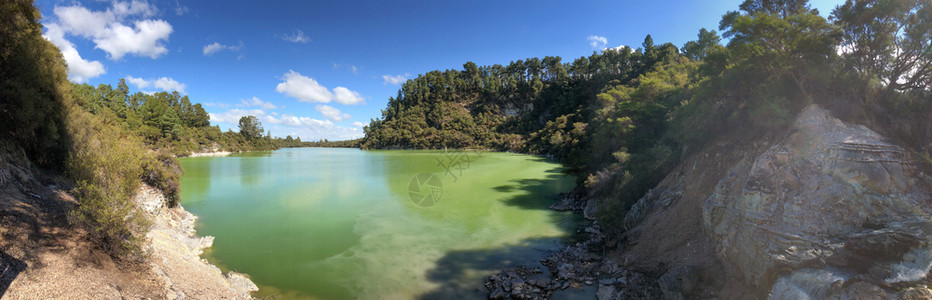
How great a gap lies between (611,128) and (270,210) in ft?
68.5

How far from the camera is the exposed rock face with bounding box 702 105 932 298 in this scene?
14.2ft

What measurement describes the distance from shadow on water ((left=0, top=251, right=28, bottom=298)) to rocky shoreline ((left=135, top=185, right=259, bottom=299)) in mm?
1786

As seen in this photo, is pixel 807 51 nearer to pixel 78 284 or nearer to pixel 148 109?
pixel 78 284

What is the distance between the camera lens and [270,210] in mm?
15984

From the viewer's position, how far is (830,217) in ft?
16.6

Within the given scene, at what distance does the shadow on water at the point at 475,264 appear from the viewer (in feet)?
25.8

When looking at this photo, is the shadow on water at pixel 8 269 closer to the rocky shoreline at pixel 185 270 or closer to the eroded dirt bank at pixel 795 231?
the rocky shoreline at pixel 185 270

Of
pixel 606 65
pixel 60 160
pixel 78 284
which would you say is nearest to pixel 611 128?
pixel 78 284

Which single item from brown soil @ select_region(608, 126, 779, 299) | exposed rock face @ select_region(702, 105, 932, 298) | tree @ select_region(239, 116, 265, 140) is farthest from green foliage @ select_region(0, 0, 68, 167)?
tree @ select_region(239, 116, 265, 140)

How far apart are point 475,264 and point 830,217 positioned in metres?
7.53

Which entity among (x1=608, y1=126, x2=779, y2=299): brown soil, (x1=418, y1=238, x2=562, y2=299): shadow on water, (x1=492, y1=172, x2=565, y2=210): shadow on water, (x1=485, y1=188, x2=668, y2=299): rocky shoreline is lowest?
(x1=418, y1=238, x2=562, y2=299): shadow on water

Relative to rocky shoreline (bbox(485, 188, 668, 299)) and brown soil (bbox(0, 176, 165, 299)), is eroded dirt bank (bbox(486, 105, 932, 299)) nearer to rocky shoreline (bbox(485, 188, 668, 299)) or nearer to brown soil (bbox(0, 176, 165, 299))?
rocky shoreline (bbox(485, 188, 668, 299))

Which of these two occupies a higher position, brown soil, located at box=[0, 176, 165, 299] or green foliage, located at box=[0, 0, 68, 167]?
green foliage, located at box=[0, 0, 68, 167]

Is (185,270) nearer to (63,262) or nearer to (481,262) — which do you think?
(63,262)
